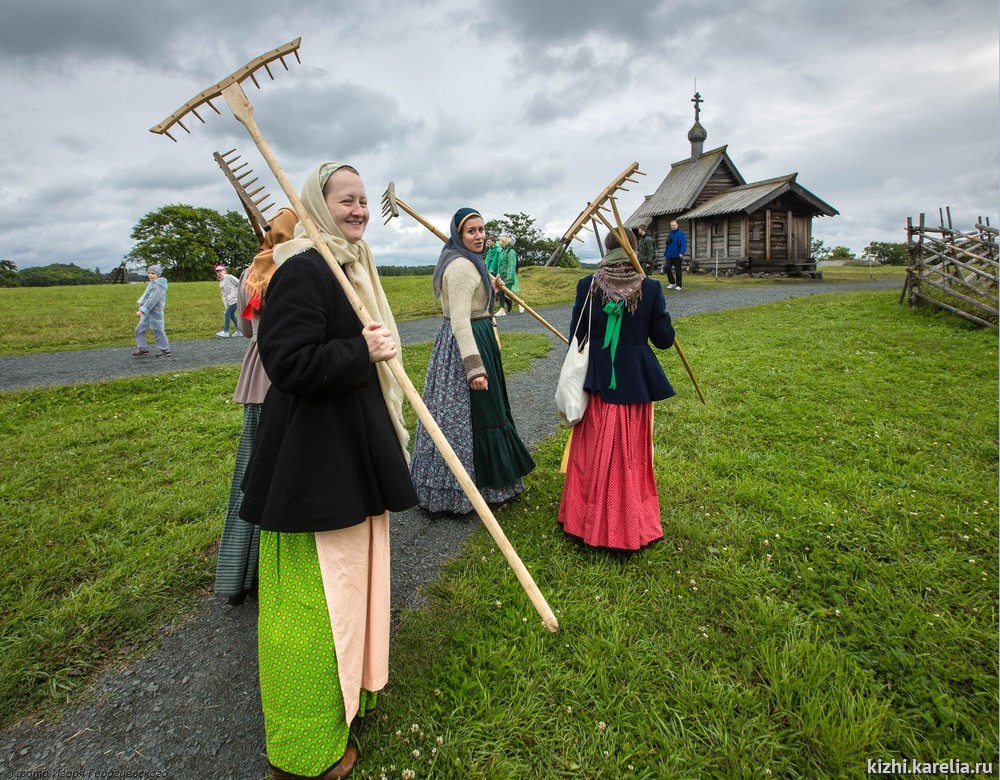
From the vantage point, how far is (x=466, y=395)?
4.02 meters

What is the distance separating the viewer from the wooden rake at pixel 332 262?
6.45 ft

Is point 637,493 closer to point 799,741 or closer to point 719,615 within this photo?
point 719,615

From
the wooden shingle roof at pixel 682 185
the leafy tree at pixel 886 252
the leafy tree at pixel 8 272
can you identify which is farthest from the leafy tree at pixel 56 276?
the leafy tree at pixel 886 252

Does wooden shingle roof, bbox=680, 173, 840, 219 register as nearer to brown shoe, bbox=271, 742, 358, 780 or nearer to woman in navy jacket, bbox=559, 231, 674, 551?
woman in navy jacket, bbox=559, 231, 674, 551

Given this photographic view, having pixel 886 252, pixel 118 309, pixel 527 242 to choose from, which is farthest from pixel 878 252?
pixel 118 309

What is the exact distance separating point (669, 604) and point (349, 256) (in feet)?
8.62

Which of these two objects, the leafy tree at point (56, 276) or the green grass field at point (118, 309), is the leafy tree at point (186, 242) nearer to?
the leafy tree at point (56, 276)

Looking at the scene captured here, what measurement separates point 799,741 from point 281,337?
2726 millimetres

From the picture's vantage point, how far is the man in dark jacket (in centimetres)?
1764

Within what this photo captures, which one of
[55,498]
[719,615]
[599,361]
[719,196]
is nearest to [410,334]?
[55,498]

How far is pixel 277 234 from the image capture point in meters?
2.78

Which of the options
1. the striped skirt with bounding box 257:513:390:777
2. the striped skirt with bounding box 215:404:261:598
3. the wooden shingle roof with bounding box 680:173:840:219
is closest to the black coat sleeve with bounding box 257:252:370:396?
the striped skirt with bounding box 257:513:390:777

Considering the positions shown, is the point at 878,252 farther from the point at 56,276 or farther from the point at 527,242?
the point at 56,276

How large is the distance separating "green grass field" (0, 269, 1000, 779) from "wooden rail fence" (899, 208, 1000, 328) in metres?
6.32
